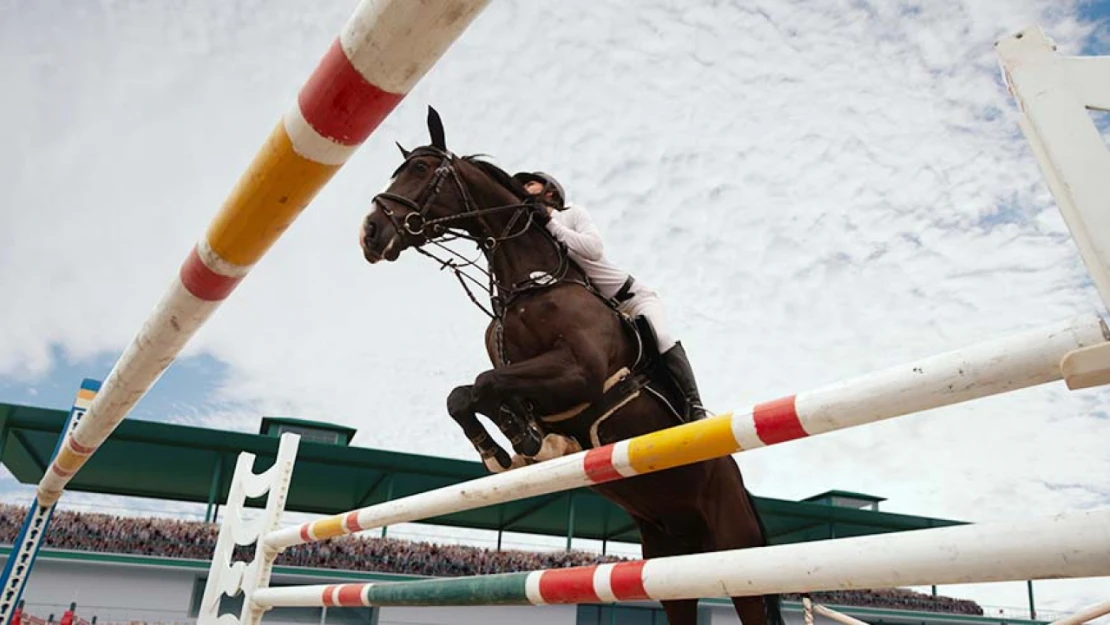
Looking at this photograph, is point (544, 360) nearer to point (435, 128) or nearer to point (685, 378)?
point (685, 378)

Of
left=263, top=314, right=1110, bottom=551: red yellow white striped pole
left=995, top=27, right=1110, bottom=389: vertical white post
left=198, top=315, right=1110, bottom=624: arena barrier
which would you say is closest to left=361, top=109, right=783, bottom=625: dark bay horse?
left=198, top=315, right=1110, bottom=624: arena barrier

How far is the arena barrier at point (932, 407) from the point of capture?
1023 mm

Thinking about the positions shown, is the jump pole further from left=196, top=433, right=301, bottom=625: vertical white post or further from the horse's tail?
left=196, top=433, right=301, bottom=625: vertical white post

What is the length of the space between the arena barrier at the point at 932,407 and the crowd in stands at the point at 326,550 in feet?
55.4

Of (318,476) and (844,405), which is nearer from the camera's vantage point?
(844,405)

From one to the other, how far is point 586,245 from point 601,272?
227 mm

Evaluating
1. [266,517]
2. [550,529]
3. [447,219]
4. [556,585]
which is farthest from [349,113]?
[550,529]

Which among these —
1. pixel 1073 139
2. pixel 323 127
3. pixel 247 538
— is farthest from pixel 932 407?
pixel 247 538

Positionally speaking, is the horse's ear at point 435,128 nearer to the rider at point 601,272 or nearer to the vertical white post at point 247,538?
the rider at point 601,272

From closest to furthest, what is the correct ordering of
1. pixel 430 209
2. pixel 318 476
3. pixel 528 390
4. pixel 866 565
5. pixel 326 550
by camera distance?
pixel 866 565 < pixel 528 390 < pixel 430 209 < pixel 326 550 < pixel 318 476

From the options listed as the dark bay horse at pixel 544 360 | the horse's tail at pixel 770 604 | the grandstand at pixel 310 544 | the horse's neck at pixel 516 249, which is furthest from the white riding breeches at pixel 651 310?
the grandstand at pixel 310 544

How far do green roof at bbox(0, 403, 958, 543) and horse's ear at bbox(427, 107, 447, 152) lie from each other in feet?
44.8

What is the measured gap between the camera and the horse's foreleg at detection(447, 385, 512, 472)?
2.91 m

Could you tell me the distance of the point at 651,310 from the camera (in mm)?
3451
